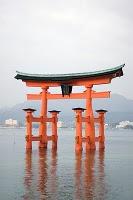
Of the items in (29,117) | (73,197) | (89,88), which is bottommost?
(73,197)

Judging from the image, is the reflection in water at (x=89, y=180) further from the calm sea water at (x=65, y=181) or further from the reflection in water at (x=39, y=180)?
the reflection in water at (x=39, y=180)

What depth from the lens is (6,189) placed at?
51.1ft

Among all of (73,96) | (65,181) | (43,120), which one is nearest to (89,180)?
(65,181)

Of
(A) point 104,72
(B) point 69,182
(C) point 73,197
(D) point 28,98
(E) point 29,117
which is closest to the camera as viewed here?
(C) point 73,197

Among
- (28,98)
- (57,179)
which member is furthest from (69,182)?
(28,98)

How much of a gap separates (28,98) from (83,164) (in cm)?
1265

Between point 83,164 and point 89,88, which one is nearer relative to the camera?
point 83,164

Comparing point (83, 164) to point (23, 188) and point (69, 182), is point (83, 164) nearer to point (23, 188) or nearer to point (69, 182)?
point (69, 182)

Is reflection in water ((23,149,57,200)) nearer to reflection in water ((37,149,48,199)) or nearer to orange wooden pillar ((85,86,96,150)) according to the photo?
reflection in water ((37,149,48,199))

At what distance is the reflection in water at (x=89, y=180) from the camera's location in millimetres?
14464

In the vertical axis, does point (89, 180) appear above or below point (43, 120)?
below

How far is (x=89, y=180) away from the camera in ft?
57.4

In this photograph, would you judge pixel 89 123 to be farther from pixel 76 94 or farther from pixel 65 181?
pixel 65 181

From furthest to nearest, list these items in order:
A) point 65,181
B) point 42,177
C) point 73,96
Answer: point 73,96
point 42,177
point 65,181
